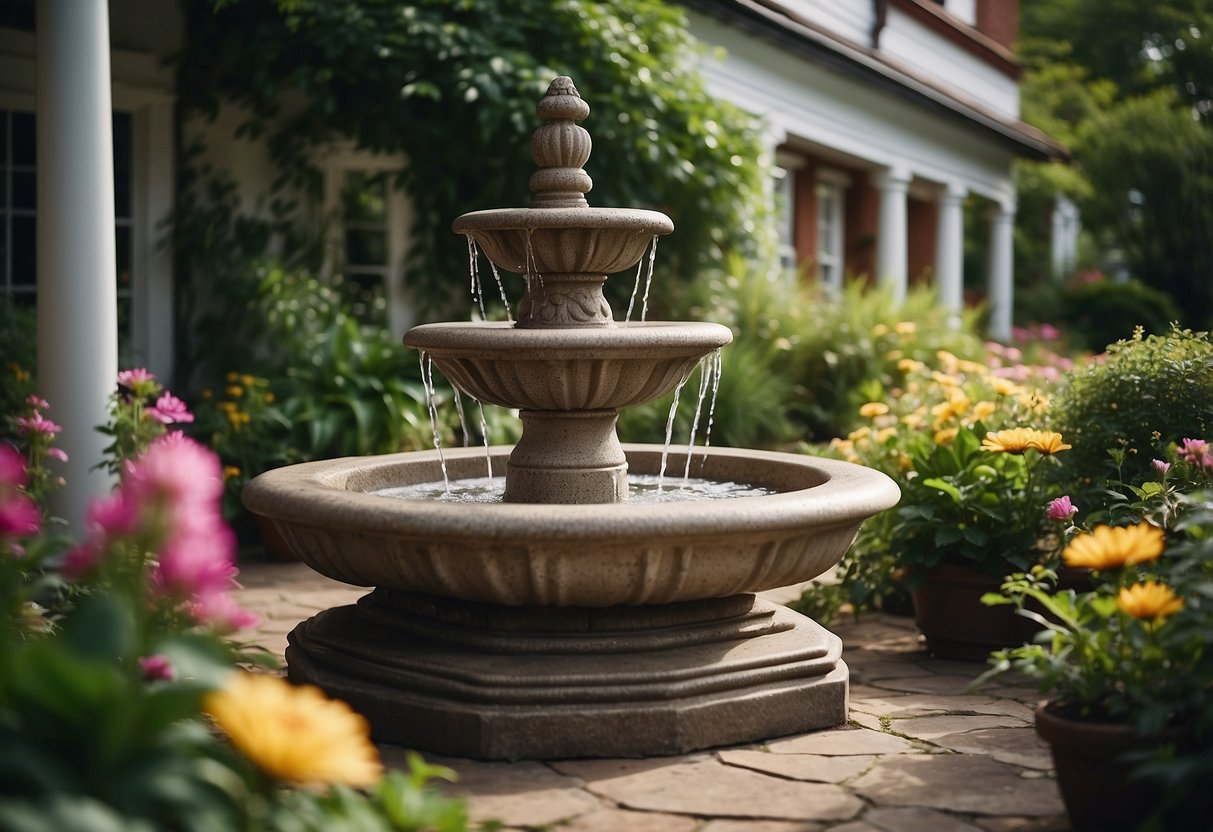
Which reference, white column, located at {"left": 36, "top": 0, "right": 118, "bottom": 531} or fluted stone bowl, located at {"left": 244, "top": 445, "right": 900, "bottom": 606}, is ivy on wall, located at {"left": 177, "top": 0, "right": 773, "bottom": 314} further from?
fluted stone bowl, located at {"left": 244, "top": 445, "right": 900, "bottom": 606}

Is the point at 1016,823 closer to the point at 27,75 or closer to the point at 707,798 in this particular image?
the point at 707,798

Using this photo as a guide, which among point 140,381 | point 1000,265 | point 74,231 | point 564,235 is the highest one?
point 1000,265

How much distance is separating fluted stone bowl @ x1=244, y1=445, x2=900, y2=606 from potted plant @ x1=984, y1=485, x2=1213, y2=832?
89cm

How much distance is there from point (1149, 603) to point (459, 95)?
21.6 feet

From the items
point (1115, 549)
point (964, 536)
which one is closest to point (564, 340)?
point (1115, 549)

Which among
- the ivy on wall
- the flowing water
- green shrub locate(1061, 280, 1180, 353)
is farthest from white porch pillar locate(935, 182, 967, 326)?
the flowing water

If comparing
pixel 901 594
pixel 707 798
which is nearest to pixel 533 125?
pixel 901 594

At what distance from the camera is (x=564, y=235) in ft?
14.6

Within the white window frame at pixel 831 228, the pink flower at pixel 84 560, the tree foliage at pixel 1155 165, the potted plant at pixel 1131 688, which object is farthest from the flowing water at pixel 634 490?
the tree foliage at pixel 1155 165

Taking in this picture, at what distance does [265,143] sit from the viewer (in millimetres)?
9539

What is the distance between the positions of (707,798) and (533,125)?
610cm

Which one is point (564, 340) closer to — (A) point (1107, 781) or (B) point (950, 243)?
(A) point (1107, 781)

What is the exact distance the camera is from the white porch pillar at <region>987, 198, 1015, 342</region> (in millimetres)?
18000

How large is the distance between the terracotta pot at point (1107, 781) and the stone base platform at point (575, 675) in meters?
1.05
